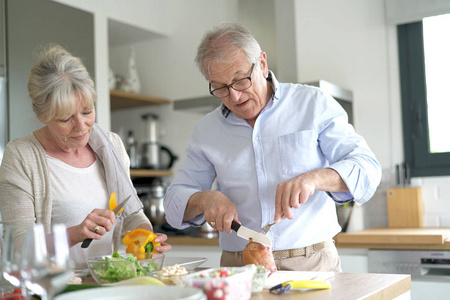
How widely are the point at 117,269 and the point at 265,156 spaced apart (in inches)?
24.5

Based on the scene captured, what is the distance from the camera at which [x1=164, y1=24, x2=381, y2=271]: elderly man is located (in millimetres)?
1693

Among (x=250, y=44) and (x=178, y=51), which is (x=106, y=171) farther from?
(x=178, y=51)

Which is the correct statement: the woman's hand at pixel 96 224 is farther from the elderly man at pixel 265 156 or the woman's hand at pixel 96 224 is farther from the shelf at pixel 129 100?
the shelf at pixel 129 100

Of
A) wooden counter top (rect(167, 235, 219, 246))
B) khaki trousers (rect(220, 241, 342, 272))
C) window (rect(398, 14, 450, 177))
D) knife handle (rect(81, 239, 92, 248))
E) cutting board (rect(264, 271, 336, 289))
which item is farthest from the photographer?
window (rect(398, 14, 450, 177))

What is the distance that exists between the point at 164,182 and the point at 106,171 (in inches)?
87.9

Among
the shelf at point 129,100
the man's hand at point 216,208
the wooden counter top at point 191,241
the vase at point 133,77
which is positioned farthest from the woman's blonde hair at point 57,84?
the vase at point 133,77

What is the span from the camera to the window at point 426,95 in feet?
10.8

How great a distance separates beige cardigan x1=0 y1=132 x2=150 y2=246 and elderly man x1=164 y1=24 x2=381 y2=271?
37 cm

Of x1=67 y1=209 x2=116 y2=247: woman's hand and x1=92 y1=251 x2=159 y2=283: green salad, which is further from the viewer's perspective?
x1=67 y1=209 x2=116 y2=247: woman's hand

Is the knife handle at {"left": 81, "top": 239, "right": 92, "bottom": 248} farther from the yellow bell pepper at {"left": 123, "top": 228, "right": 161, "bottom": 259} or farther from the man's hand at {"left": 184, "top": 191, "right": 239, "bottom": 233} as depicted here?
the man's hand at {"left": 184, "top": 191, "right": 239, "bottom": 233}

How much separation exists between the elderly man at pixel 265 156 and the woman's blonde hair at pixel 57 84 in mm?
371

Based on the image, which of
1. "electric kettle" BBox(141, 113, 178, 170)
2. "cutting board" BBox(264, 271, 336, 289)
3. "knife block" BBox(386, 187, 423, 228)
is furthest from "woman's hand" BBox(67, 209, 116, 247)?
"electric kettle" BBox(141, 113, 178, 170)

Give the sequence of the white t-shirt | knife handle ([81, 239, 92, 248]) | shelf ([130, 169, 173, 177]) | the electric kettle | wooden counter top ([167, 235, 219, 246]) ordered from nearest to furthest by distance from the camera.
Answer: knife handle ([81, 239, 92, 248]) < the white t-shirt < wooden counter top ([167, 235, 219, 246]) < shelf ([130, 169, 173, 177]) < the electric kettle

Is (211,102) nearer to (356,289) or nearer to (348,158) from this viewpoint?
(348,158)
